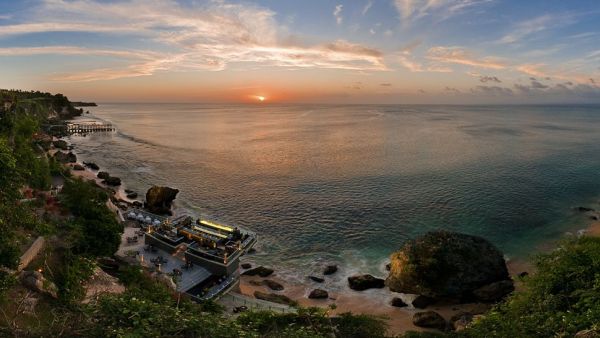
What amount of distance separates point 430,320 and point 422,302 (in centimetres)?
361

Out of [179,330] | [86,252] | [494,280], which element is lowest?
[494,280]

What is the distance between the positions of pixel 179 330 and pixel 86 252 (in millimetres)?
19584

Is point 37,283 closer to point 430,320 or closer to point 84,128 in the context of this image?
point 430,320

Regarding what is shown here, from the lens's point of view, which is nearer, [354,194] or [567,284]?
[567,284]

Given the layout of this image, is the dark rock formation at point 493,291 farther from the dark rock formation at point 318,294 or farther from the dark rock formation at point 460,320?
the dark rock formation at point 318,294

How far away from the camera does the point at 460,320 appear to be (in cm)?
2884

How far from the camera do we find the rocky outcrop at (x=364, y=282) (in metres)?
35.9

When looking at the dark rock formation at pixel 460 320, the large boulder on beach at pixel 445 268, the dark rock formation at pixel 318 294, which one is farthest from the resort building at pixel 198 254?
the dark rock formation at pixel 460 320

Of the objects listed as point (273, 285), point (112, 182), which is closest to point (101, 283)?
point (273, 285)

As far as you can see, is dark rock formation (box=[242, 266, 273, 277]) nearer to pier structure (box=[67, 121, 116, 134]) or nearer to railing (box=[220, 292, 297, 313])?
railing (box=[220, 292, 297, 313])

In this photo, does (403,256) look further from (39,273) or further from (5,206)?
(5,206)

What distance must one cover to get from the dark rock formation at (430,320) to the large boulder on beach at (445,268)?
3.23m

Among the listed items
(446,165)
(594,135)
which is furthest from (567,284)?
(594,135)

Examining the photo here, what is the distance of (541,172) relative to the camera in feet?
252
